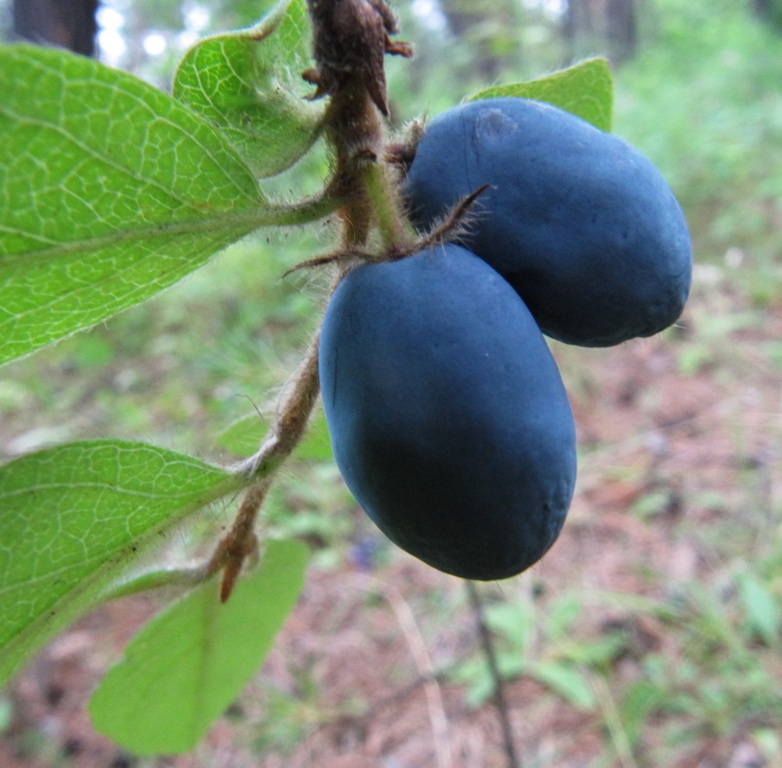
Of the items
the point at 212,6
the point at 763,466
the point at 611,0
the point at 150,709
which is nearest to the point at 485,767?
the point at 150,709

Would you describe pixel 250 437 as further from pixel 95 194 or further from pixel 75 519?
pixel 95 194

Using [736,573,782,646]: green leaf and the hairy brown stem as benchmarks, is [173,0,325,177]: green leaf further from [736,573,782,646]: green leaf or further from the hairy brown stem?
[736,573,782,646]: green leaf

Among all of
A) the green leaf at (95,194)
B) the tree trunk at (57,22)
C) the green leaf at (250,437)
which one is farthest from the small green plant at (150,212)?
the tree trunk at (57,22)

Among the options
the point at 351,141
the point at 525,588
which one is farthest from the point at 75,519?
the point at 525,588

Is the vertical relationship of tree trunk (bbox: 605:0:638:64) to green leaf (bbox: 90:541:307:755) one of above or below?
below

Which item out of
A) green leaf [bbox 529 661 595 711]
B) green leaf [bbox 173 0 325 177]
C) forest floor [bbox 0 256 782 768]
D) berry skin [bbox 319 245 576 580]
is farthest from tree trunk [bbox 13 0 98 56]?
green leaf [bbox 529 661 595 711]

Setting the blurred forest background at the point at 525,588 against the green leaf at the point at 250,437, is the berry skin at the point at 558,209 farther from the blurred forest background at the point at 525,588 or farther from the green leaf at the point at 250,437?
the green leaf at the point at 250,437
